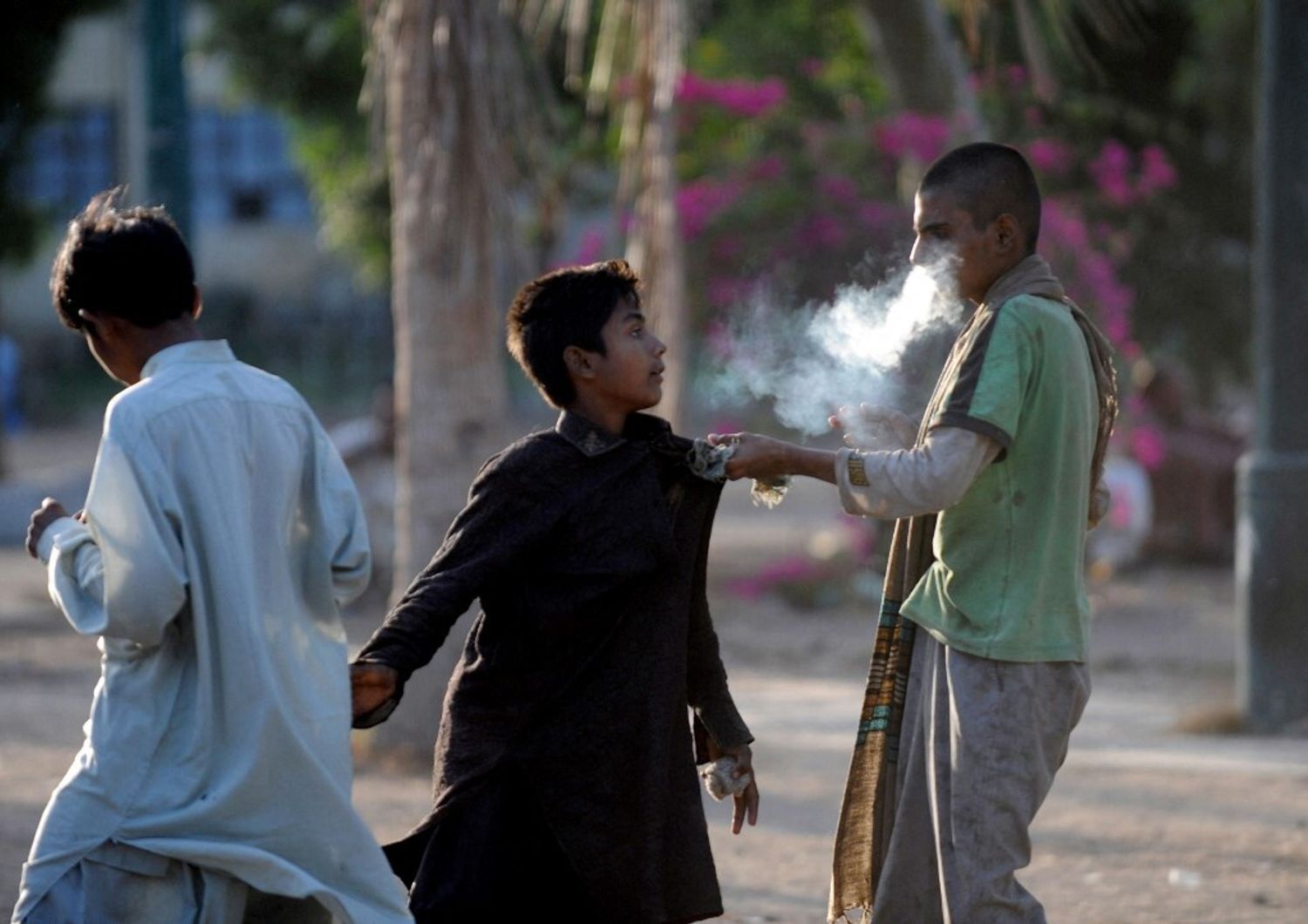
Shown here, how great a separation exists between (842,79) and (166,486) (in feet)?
42.8

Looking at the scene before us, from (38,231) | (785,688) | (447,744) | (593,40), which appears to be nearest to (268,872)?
(447,744)

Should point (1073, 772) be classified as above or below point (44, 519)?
below

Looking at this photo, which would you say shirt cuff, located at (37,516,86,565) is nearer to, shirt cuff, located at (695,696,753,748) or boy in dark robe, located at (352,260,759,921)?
boy in dark robe, located at (352,260,759,921)

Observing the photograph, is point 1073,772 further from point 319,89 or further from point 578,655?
point 319,89

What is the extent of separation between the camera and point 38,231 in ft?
70.6

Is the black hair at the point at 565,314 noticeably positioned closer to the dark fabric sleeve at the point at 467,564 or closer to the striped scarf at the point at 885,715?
the dark fabric sleeve at the point at 467,564

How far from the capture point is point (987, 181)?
372 centimetres

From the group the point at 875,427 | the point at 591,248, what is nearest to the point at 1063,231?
the point at 591,248

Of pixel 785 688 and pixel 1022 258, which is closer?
pixel 1022 258

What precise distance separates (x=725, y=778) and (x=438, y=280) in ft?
12.3

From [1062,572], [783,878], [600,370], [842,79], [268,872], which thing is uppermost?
[842,79]

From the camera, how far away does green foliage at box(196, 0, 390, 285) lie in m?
19.8

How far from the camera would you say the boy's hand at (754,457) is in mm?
3666

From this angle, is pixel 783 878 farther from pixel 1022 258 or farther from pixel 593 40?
pixel 593 40
